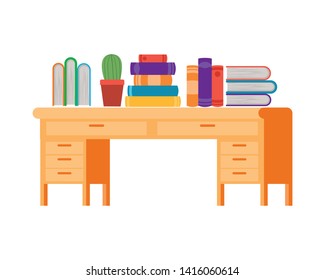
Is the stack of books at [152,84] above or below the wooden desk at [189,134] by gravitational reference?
above

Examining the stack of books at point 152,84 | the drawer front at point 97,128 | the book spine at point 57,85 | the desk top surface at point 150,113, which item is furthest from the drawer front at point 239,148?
the book spine at point 57,85

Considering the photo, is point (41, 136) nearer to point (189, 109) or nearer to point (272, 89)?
point (189, 109)

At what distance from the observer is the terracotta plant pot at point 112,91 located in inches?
303

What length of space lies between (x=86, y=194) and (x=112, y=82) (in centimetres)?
109

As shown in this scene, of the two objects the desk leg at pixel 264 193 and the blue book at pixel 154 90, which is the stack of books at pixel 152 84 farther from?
the desk leg at pixel 264 193

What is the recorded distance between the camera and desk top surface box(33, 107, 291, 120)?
24.7ft

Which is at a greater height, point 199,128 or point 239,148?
point 199,128

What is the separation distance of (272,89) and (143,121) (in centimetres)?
126

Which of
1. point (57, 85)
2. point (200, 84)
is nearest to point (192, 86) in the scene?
point (200, 84)

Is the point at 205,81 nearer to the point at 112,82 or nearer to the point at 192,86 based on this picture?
the point at 192,86

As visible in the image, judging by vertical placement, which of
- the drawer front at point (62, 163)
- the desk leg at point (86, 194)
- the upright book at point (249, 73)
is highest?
the upright book at point (249, 73)

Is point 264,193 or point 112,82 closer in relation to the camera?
point 264,193

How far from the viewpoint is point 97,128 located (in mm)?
7551

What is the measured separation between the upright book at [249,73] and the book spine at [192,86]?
12.7 inches
